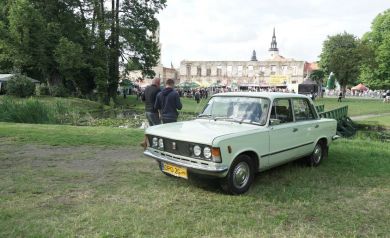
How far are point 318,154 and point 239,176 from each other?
288 centimetres

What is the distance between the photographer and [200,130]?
19.5 ft

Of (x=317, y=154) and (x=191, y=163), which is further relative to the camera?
(x=317, y=154)

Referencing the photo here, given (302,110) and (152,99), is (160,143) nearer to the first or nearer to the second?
(302,110)

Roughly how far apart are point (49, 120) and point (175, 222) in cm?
1319

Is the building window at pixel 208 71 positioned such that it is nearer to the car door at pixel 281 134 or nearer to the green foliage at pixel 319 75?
the green foliage at pixel 319 75

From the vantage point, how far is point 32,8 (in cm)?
3312

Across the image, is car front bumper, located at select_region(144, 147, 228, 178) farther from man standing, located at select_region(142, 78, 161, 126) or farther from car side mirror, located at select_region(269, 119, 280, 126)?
man standing, located at select_region(142, 78, 161, 126)

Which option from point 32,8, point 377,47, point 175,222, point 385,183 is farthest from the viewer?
point 377,47

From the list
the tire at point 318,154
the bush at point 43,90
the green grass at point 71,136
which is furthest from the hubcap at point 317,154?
the bush at point 43,90

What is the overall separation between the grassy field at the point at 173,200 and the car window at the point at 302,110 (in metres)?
1.07

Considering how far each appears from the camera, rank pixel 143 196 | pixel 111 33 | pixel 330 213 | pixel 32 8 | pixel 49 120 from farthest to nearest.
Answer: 1. pixel 111 33
2. pixel 32 8
3. pixel 49 120
4. pixel 143 196
5. pixel 330 213

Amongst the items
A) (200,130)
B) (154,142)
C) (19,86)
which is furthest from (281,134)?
(19,86)

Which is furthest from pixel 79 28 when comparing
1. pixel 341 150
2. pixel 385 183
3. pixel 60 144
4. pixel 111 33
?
pixel 385 183

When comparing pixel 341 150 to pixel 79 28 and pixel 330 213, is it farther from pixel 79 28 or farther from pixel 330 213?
pixel 79 28
